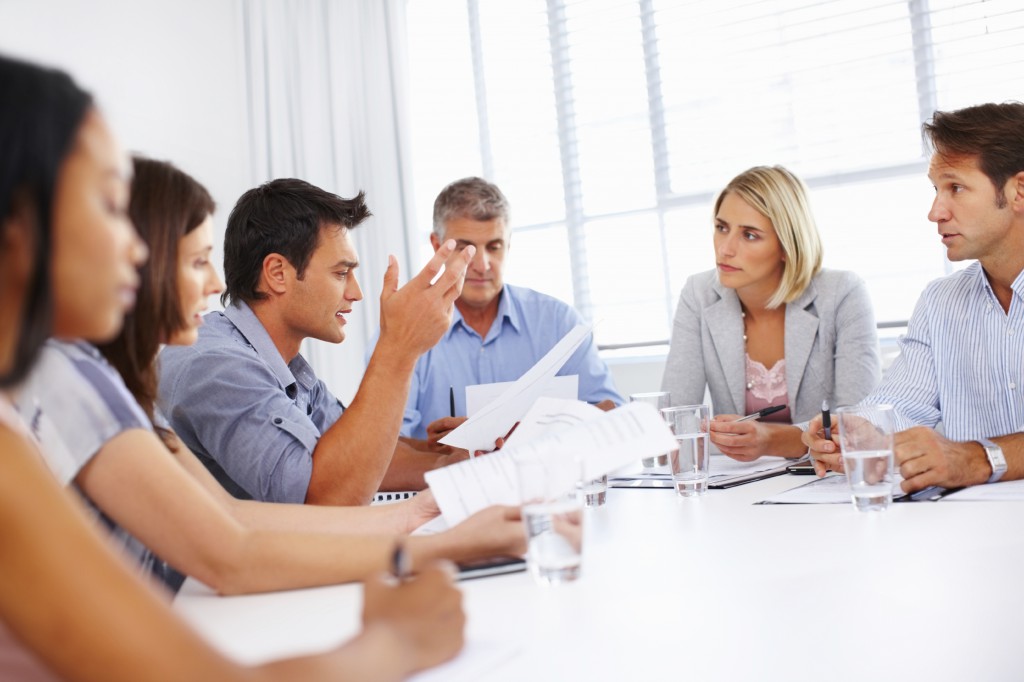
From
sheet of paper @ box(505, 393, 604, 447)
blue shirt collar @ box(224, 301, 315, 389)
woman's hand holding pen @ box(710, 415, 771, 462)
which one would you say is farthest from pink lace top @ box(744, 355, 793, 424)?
blue shirt collar @ box(224, 301, 315, 389)

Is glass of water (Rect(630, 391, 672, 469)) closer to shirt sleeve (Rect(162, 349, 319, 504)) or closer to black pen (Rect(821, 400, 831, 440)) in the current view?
black pen (Rect(821, 400, 831, 440))

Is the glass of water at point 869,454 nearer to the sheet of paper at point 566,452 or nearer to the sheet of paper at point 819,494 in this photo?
the sheet of paper at point 819,494

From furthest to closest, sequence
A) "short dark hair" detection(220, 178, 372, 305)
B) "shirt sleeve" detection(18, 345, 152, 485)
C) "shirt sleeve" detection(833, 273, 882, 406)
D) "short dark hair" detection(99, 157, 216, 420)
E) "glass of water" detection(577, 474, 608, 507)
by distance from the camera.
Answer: "shirt sleeve" detection(833, 273, 882, 406) < "short dark hair" detection(220, 178, 372, 305) < "glass of water" detection(577, 474, 608, 507) < "short dark hair" detection(99, 157, 216, 420) < "shirt sleeve" detection(18, 345, 152, 485)

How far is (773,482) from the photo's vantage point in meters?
1.76

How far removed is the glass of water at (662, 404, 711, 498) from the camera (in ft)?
5.45

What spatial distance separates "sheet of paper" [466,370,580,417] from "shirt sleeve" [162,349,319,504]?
17.1 inches

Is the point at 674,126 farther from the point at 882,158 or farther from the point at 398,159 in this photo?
the point at 398,159

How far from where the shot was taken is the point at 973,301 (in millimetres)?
2018

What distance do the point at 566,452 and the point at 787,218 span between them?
167 centimetres

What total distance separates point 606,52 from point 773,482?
269 centimetres

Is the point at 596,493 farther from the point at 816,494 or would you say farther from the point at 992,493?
the point at 992,493

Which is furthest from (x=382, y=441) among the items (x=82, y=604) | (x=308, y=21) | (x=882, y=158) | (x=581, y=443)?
(x=308, y=21)

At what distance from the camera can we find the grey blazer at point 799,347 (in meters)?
2.55

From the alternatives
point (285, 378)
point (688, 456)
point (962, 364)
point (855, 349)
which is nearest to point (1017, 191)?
point (962, 364)
